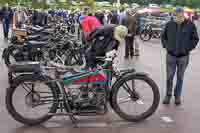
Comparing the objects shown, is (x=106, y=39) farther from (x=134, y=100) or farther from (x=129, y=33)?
(x=129, y=33)

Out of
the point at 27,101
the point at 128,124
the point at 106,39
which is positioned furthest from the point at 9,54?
the point at 128,124

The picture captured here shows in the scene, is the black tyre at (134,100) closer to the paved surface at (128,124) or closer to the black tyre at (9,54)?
the paved surface at (128,124)

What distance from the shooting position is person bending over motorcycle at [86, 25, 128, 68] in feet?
24.3

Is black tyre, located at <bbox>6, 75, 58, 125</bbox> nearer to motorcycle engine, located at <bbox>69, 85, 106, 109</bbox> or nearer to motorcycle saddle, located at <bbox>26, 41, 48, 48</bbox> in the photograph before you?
motorcycle engine, located at <bbox>69, 85, 106, 109</bbox>

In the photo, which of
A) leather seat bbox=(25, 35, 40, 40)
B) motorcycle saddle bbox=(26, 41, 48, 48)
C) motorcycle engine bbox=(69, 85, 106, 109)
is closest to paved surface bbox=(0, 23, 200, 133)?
motorcycle engine bbox=(69, 85, 106, 109)

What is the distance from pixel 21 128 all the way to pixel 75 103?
86cm

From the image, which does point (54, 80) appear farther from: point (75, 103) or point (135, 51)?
point (135, 51)

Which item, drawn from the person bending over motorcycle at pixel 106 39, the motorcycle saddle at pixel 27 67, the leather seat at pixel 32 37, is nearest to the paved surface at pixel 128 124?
the motorcycle saddle at pixel 27 67

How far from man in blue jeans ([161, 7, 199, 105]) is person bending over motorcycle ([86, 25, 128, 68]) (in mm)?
1001

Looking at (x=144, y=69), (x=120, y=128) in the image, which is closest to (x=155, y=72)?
(x=144, y=69)

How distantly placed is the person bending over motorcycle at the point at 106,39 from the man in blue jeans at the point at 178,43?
100cm

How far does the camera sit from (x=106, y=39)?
8.05 meters

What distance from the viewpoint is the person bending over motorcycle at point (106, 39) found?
742 cm

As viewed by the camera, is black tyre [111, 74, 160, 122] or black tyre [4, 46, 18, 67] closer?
black tyre [111, 74, 160, 122]
